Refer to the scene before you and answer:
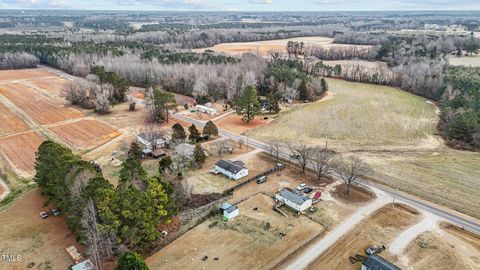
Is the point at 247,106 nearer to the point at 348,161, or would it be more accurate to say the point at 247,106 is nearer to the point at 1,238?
the point at 348,161

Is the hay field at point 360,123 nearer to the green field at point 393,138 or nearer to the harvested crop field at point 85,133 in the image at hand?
the green field at point 393,138

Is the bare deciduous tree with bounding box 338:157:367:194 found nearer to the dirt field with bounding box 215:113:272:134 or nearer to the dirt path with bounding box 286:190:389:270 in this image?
the dirt path with bounding box 286:190:389:270

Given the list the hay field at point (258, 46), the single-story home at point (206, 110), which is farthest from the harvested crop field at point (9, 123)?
the hay field at point (258, 46)

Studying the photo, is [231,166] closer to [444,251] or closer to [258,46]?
[444,251]

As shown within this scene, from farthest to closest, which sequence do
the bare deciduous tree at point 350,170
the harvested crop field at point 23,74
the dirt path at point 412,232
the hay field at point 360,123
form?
the harvested crop field at point 23,74 < the hay field at point 360,123 < the bare deciduous tree at point 350,170 < the dirt path at point 412,232

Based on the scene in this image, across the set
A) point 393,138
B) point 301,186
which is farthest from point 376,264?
point 393,138

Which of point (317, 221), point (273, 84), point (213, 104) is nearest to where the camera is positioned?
point (317, 221)

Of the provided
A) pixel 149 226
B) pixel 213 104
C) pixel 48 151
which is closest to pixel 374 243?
pixel 149 226
